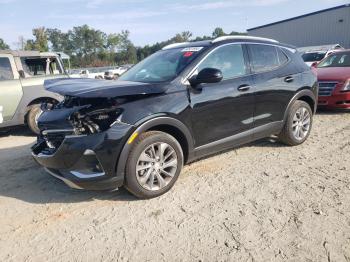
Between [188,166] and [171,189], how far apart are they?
792 millimetres

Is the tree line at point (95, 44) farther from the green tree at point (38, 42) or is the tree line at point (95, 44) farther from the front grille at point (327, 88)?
the front grille at point (327, 88)

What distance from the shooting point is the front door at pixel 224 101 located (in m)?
4.16

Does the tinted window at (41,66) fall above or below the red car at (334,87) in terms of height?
above

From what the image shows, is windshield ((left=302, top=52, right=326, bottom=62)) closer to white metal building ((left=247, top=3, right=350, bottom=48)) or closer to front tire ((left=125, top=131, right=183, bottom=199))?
white metal building ((left=247, top=3, right=350, bottom=48))

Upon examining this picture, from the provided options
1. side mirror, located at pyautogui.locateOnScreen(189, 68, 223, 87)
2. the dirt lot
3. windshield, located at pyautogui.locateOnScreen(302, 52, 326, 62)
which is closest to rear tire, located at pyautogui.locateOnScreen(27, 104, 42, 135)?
the dirt lot

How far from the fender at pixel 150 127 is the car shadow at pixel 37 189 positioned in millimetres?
544

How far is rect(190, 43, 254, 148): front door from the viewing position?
164 inches

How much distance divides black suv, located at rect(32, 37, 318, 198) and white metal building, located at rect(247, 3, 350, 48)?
1072 inches

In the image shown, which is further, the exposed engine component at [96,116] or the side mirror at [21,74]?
the side mirror at [21,74]

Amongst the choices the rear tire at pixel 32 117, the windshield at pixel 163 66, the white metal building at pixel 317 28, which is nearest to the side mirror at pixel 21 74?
the rear tire at pixel 32 117

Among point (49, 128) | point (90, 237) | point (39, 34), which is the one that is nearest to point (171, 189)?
point (90, 237)

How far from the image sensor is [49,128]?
3.76 meters

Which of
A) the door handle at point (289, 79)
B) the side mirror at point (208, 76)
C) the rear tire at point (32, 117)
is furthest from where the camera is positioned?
the rear tire at point (32, 117)

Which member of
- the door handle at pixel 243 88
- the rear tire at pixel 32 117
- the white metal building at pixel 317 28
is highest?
the white metal building at pixel 317 28
